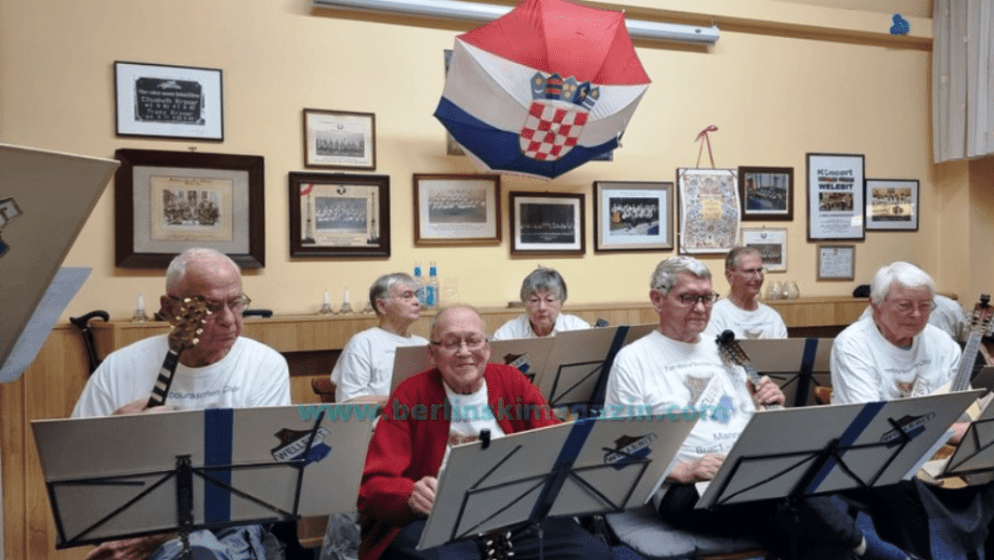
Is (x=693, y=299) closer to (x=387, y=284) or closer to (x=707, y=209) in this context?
(x=387, y=284)

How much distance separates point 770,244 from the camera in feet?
18.2

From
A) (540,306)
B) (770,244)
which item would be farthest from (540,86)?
(770,244)

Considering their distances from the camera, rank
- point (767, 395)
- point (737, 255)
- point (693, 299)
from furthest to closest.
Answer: point (737, 255) → point (693, 299) → point (767, 395)

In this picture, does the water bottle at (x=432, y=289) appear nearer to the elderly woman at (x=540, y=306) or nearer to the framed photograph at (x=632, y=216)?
the elderly woman at (x=540, y=306)

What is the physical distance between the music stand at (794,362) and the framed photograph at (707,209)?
1.89m

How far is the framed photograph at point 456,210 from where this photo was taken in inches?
184

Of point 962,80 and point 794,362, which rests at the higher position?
point 962,80

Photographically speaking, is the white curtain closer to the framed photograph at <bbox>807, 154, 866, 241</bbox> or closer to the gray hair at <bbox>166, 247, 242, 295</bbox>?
the framed photograph at <bbox>807, 154, 866, 241</bbox>

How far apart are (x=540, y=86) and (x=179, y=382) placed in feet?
8.15

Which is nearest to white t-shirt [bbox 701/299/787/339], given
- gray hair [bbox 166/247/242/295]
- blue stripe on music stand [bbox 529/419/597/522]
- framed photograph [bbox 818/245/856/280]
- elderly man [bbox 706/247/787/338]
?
elderly man [bbox 706/247/787/338]

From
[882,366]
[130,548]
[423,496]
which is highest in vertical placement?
[882,366]

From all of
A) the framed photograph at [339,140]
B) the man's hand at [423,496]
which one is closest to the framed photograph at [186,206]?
the framed photograph at [339,140]

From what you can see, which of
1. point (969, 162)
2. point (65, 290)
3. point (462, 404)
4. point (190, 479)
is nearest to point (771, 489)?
point (462, 404)

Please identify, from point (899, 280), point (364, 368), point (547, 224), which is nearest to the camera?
point (899, 280)
